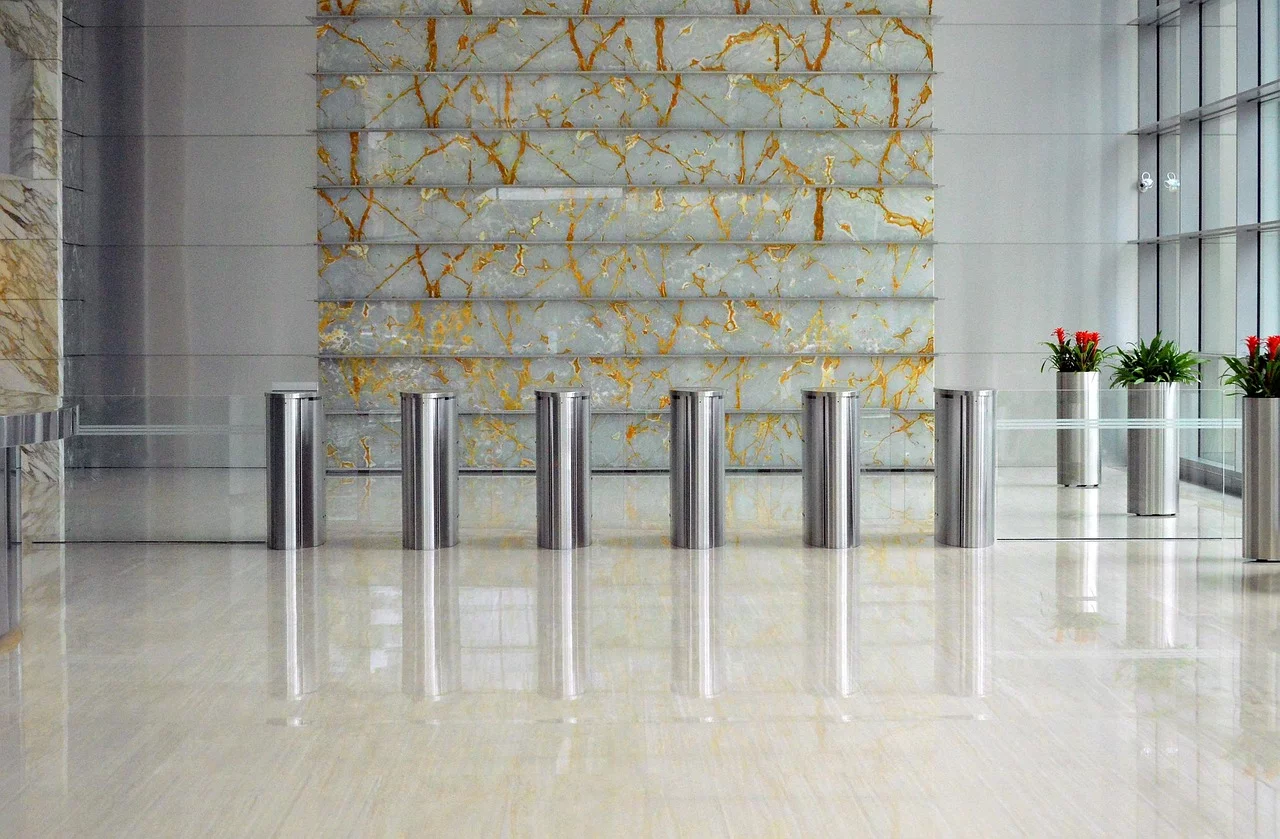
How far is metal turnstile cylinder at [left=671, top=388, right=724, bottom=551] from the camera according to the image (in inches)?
291

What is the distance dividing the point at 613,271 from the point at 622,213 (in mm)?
548

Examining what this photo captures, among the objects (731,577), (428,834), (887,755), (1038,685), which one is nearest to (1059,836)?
(887,755)

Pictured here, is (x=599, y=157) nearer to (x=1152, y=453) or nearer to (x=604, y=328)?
(x=604, y=328)

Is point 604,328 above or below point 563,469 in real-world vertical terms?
above

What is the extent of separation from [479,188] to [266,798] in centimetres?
830

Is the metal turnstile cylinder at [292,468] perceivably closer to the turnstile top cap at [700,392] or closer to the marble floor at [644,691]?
the marble floor at [644,691]

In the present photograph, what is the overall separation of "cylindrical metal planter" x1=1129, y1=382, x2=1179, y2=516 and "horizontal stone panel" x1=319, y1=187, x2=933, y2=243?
4.00 meters

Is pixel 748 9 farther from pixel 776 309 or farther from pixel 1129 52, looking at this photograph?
pixel 1129 52

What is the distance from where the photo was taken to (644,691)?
14.6 ft

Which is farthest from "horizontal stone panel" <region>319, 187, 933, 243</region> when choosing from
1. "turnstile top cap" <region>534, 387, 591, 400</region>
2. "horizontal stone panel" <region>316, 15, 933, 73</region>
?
"turnstile top cap" <region>534, 387, 591, 400</region>

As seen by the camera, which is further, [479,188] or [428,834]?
[479,188]

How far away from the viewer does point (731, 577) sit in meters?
6.55

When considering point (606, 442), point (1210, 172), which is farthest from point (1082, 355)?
point (606, 442)

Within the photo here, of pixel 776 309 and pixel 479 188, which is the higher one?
pixel 479 188
